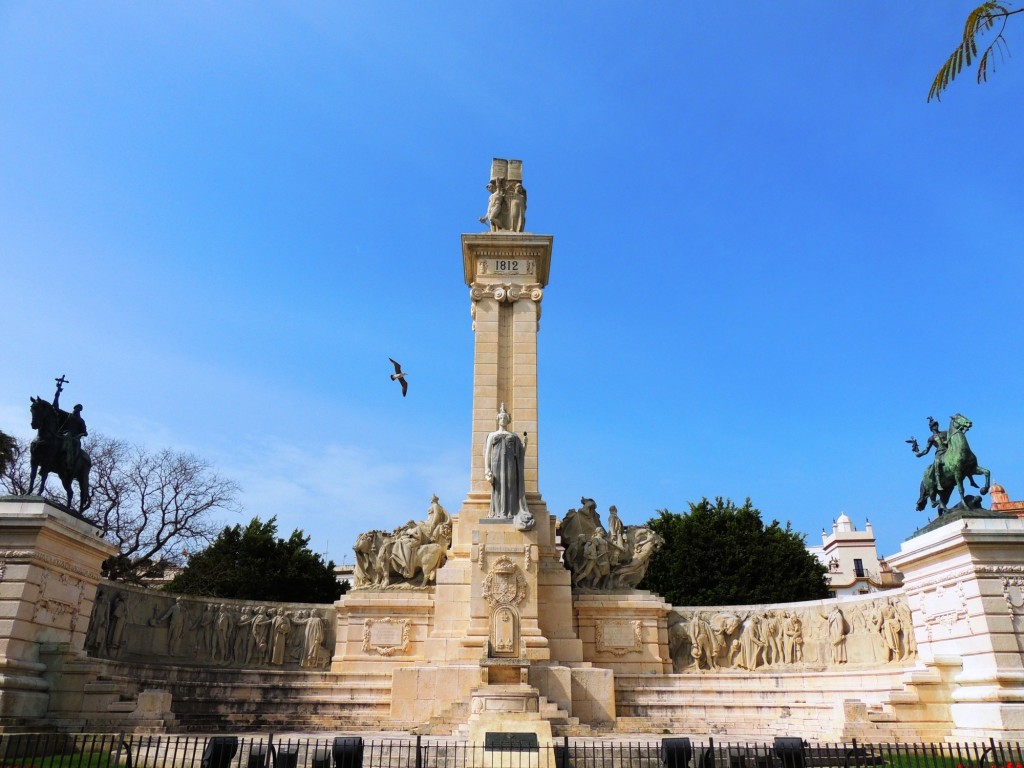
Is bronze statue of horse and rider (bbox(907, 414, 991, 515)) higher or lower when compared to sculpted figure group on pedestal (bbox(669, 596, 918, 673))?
higher

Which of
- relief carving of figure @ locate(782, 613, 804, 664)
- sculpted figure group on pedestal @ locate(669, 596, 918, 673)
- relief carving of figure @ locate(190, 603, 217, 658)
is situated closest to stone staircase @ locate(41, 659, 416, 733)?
relief carving of figure @ locate(190, 603, 217, 658)

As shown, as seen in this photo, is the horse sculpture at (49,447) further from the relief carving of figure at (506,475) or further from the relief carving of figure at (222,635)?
the relief carving of figure at (506,475)

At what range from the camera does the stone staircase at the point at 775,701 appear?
1246 cm

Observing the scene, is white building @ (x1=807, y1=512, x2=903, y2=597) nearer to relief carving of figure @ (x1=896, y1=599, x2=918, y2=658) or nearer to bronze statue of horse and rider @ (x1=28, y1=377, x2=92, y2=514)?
relief carving of figure @ (x1=896, y1=599, x2=918, y2=658)

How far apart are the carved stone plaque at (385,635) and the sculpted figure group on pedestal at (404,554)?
100cm

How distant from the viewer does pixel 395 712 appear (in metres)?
15.2

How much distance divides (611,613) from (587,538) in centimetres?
202

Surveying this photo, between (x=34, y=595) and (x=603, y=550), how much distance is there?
12.5 metres

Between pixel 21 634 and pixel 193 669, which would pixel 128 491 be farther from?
pixel 21 634

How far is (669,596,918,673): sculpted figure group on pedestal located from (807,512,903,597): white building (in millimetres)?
42955

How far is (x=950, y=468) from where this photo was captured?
13461 mm

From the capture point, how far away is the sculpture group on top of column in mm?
18938

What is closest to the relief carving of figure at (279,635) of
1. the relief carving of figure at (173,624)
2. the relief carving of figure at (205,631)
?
the relief carving of figure at (205,631)

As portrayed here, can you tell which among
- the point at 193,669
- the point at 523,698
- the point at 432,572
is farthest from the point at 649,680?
the point at 193,669
